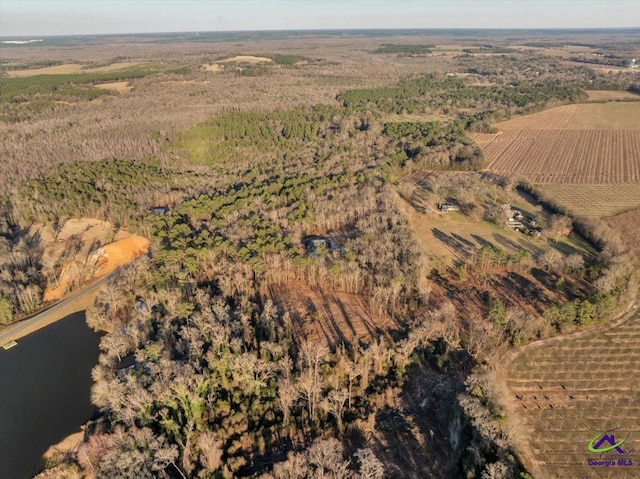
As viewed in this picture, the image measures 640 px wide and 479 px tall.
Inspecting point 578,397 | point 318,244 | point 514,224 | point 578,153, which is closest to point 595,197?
point 514,224

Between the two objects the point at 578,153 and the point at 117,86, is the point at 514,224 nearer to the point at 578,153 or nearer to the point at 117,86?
the point at 578,153

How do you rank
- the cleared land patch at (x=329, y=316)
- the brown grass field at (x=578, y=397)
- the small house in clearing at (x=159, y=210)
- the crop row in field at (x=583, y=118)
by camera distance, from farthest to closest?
the crop row in field at (x=583, y=118) < the small house in clearing at (x=159, y=210) < the cleared land patch at (x=329, y=316) < the brown grass field at (x=578, y=397)

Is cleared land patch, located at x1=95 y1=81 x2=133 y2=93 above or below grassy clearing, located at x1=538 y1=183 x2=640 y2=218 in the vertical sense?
above

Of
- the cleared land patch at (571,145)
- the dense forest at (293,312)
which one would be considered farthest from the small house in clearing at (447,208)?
the cleared land patch at (571,145)

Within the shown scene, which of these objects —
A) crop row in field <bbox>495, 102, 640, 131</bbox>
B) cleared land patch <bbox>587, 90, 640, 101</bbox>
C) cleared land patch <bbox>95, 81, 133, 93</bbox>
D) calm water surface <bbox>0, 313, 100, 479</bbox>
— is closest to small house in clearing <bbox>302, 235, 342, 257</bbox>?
calm water surface <bbox>0, 313, 100, 479</bbox>

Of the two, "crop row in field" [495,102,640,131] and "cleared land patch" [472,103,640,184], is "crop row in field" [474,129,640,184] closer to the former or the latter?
"cleared land patch" [472,103,640,184]

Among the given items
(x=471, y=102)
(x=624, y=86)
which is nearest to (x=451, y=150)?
(x=471, y=102)

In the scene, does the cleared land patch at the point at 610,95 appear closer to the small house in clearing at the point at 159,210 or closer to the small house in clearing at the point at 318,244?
the small house in clearing at the point at 318,244
